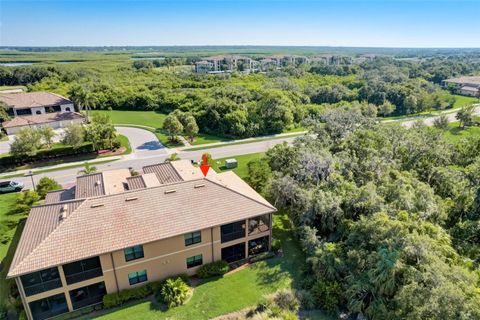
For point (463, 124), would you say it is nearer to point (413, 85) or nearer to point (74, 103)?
point (413, 85)

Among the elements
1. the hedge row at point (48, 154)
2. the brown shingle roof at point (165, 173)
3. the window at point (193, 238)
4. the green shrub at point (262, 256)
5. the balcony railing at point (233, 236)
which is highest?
the brown shingle roof at point (165, 173)

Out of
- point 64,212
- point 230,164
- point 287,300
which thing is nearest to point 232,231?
point 287,300

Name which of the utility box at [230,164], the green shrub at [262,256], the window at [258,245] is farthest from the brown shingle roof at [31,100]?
the green shrub at [262,256]

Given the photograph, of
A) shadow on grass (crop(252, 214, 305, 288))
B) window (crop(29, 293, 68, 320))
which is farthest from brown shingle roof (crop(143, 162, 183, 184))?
window (crop(29, 293, 68, 320))

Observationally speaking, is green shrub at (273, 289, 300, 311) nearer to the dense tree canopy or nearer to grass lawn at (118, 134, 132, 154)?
the dense tree canopy

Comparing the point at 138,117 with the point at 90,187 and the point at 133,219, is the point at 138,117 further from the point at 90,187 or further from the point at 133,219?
the point at 133,219

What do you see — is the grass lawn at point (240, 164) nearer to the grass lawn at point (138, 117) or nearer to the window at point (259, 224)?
the window at point (259, 224)
